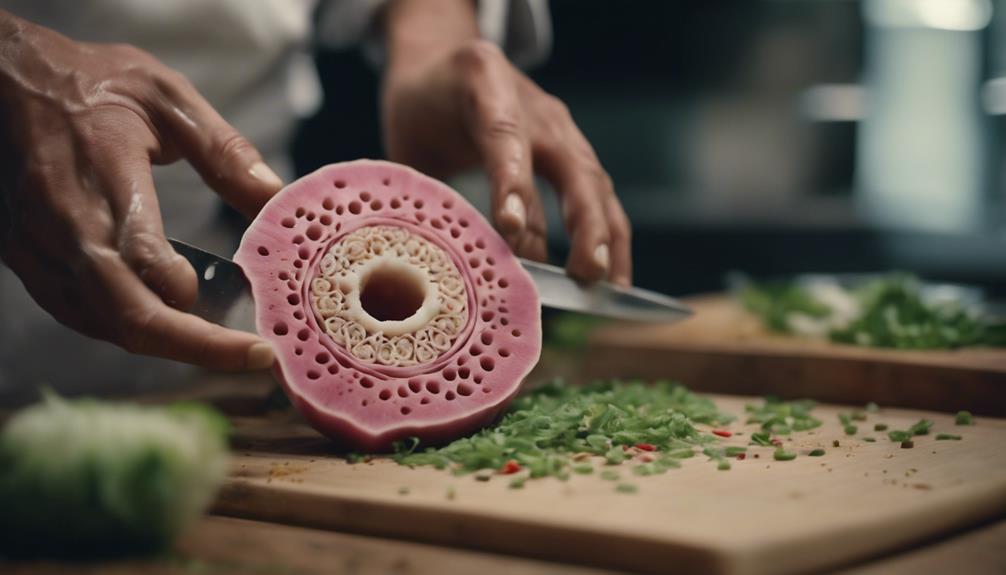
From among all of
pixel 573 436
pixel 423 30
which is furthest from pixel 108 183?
pixel 423 30

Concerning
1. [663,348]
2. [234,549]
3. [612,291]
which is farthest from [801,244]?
[234,549]

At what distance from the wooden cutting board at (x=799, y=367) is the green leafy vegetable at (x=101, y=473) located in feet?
5.04

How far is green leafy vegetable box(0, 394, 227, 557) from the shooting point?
951mm

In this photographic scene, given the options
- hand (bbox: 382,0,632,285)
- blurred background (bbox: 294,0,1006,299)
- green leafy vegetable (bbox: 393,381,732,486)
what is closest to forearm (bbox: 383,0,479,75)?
hand (bbox: 382,0,632,285)

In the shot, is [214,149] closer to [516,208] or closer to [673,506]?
[516,208]

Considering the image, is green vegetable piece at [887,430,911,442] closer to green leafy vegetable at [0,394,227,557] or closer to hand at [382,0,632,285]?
hand at [382,0,632,285]

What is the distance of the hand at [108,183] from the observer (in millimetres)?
1399

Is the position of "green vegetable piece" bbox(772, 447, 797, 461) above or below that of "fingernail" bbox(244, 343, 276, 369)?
below

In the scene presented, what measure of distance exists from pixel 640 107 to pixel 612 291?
3382 millimetres

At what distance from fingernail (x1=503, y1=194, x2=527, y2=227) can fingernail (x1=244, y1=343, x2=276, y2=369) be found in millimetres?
580

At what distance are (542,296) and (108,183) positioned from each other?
2.48 ft

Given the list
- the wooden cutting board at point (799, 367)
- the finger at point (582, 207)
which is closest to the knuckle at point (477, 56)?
the finger at point (582, 207)

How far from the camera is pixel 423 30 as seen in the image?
8.37 ft

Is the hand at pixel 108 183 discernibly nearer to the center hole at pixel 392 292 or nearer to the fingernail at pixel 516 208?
the center hole at pixel 392 292
